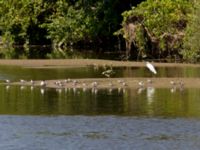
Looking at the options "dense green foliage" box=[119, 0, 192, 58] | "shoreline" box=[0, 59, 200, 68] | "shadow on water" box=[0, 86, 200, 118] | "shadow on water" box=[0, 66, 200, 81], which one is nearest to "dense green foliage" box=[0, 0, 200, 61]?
"dense green foliage" box=[119, 0, 192, 58]

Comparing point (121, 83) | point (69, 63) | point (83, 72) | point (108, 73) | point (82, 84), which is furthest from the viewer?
point (69, 63)

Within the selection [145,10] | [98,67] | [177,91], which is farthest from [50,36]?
[177,91]

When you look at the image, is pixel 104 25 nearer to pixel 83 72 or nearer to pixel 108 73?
pixel 83 72

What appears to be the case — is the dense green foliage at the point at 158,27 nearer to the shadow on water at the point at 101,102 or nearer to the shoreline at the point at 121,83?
the shoreline at the point at 121,83

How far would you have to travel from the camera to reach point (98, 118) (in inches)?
866

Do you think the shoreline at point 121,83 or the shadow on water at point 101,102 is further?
the shoreline at point 121,83

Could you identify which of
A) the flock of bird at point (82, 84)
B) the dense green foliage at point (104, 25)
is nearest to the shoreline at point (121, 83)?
the flock of bird at point (82, 84)

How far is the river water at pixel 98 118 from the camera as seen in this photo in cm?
1819

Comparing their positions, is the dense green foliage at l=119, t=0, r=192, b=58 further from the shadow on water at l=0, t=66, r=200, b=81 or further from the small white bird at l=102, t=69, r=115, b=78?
the small white bird at l=102, t=69, r=115, b=78

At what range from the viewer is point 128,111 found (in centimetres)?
2342

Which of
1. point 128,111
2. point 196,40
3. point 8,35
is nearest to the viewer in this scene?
point 128,111

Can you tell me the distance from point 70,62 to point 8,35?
25119 mm

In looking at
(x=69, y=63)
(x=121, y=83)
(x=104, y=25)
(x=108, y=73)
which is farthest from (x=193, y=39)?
(x=104, y=25)

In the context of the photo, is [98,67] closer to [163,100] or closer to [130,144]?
[163,100]
